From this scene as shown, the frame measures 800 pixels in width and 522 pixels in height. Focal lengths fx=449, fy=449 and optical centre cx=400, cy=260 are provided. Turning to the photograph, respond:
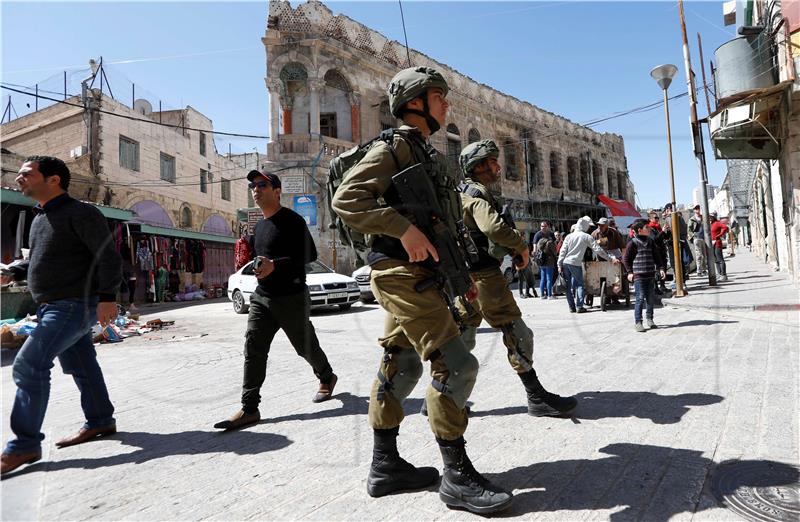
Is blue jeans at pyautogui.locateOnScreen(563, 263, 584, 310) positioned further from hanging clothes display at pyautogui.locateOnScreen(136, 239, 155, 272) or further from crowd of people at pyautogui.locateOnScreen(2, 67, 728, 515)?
hanging clothes display at pyautogui.locateOnScreen(136, 239, 155, 272)

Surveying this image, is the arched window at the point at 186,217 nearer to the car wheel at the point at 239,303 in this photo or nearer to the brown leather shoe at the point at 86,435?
the car wheel at the point at 239,303

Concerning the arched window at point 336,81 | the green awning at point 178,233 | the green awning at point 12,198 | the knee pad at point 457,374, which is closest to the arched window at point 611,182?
the arched window at point 336,81

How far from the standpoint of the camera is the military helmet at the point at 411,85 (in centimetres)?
220

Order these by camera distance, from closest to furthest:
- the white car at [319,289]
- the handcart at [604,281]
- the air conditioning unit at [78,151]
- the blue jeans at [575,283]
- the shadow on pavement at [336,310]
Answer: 1. the blue jeans at [575,283]
2. the handcart at [604,281]
3. the white car at [319,289]
4. the shadow on pavement at [336,310]
5. the air conditioning unit at [78,151]

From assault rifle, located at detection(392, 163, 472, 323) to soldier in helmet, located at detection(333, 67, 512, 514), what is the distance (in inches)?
2.4

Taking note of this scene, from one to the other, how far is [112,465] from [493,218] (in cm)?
266

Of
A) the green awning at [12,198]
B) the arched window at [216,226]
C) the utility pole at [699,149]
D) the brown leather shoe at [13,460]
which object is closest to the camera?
the brown leather shoe at [13,460]

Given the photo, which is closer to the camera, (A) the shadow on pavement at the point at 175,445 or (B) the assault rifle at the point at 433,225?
(B) the assault rifle at the point at 433,225

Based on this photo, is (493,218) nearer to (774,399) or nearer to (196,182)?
(774,399)

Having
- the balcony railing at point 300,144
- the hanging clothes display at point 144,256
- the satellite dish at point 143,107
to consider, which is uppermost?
the satellite dish at point 143,107

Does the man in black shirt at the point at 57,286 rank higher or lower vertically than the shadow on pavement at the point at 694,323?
higher

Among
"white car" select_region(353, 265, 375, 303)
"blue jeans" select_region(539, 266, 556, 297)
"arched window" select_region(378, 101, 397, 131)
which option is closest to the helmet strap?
"blue jeans" select_region(539, 266, 556, 297)

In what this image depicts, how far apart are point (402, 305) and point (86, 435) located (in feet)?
7.99

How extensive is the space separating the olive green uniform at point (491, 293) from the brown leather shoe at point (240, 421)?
1.57 metres
